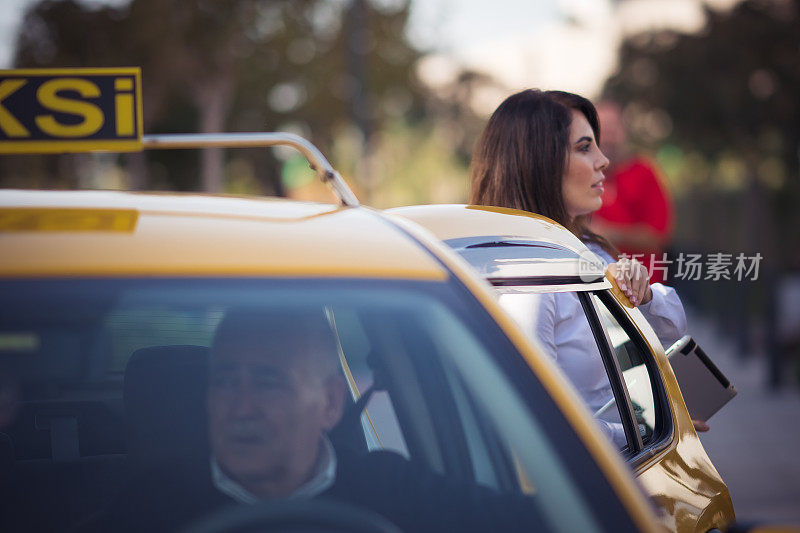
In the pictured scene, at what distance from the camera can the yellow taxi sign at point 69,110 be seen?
8.41ft

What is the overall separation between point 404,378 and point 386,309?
371 millimetres

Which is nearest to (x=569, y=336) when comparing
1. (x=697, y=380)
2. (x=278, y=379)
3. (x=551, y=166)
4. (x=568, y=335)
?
(x=568, y=335)

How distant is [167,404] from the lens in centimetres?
196

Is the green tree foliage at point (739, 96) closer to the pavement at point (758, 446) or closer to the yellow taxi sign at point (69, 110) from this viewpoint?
the pavement at point (758, 446)

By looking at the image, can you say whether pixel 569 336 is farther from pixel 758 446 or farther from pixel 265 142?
pixel 758 446

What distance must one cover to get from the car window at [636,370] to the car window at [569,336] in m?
0.05

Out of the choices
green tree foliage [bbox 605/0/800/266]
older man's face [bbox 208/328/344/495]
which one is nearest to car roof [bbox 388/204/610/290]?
older man's face [bbox 208/328/344/495]

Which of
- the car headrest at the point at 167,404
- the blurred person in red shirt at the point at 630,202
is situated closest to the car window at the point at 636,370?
the car headrest at the point at 167,404

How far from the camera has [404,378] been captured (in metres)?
2.02

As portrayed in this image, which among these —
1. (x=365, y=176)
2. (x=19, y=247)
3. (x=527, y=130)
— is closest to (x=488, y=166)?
(x=527, y=130)

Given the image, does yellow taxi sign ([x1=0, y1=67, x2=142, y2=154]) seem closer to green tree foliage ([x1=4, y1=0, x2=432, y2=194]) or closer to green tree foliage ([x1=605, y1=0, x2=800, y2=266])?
green tree foliage ([x1=605, y1=0, x2=800, y2=266])

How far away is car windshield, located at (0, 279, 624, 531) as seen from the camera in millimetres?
1602

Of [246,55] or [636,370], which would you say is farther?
[246,55]

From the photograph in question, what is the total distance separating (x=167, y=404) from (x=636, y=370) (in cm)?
131
